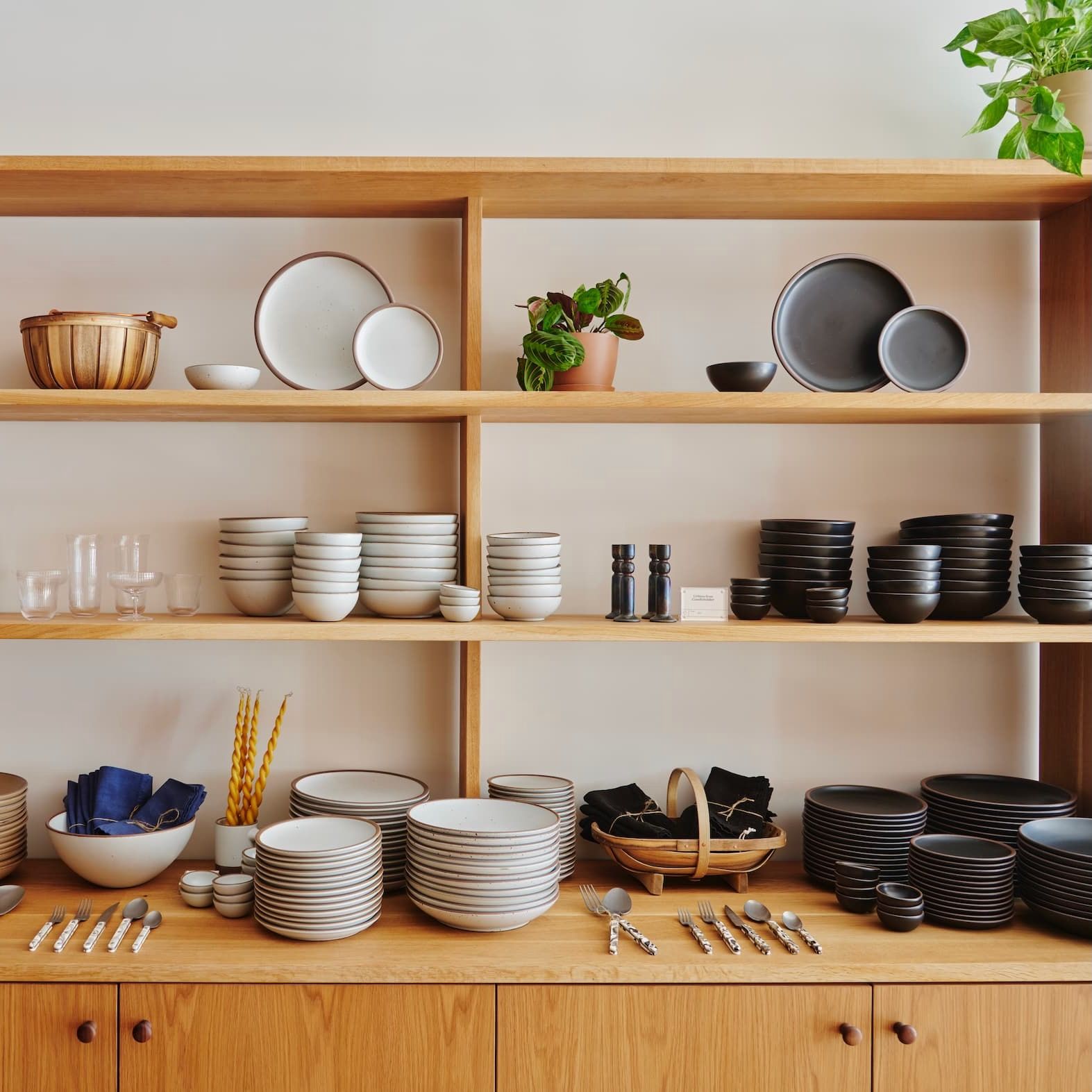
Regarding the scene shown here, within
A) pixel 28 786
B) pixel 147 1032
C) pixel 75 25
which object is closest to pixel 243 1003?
pixel 147 1032

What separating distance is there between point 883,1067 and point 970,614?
0.91 meters

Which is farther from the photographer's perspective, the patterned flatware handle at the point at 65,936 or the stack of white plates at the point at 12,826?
the stack of white plates at the point at 12,826

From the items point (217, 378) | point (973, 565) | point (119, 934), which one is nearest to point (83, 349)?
point (217, 378)

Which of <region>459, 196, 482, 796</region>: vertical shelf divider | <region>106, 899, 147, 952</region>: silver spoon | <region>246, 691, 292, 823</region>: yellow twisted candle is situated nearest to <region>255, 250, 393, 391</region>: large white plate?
<region>459, 196, 482, 796</region>: vertical shelf divider

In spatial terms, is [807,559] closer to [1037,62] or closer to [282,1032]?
[1037,62]

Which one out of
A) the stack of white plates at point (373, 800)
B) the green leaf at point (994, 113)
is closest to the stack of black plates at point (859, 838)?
the stack of white plates at point (373, 800)

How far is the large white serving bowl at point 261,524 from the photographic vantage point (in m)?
1.88

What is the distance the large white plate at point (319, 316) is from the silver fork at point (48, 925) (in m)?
1.15

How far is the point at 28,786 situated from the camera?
6.78 feet

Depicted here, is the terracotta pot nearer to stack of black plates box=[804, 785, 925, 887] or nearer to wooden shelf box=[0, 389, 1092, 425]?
wooden shelf box=[0, 389, 1092, 425]

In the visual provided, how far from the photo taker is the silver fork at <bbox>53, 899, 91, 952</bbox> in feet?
5.19

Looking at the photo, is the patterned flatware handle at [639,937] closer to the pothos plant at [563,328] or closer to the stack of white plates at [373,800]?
the stack of white plates at [373,800]

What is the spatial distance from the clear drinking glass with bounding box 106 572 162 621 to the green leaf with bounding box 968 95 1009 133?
6.53ft

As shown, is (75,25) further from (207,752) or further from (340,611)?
(207,752)
